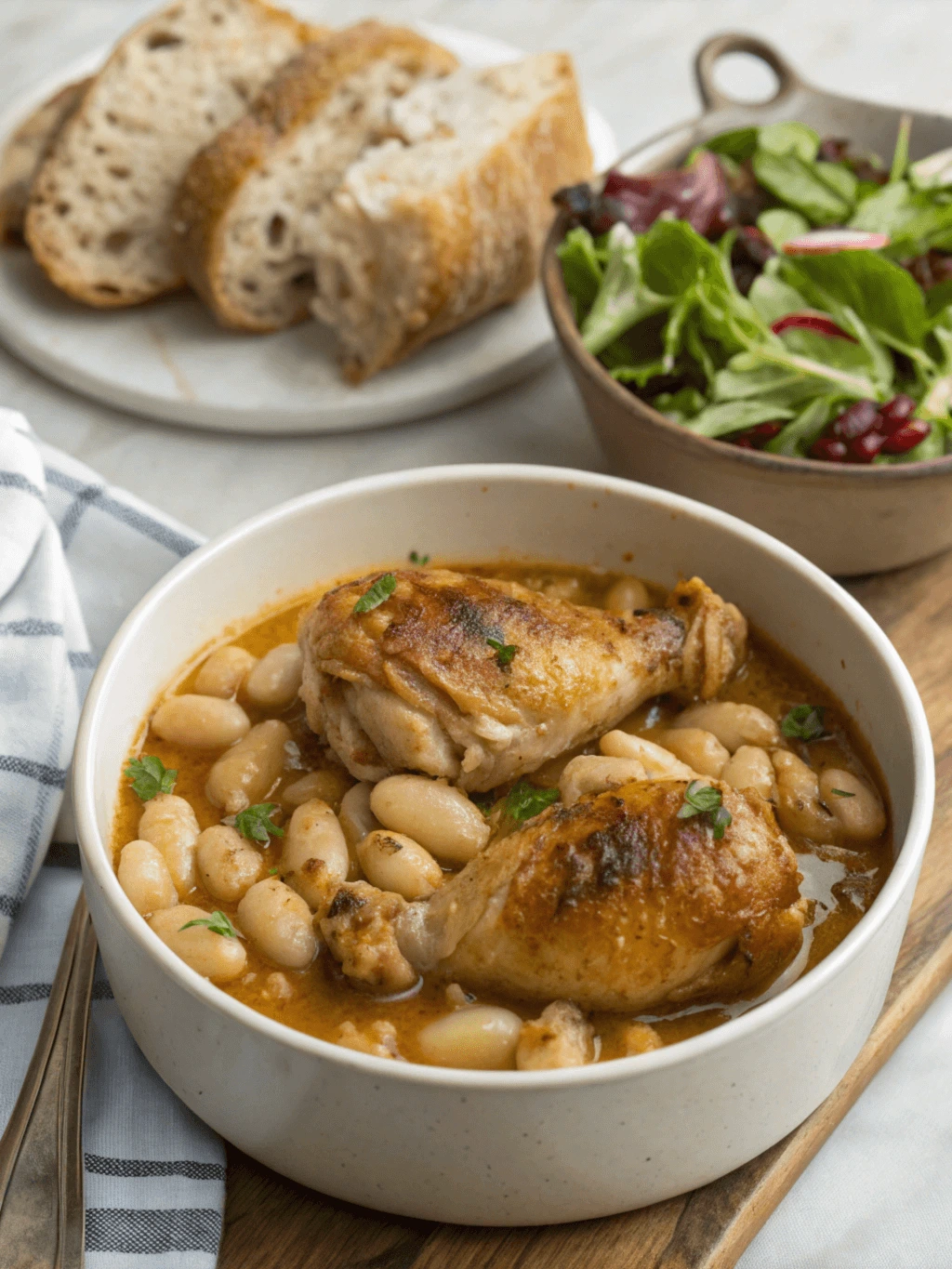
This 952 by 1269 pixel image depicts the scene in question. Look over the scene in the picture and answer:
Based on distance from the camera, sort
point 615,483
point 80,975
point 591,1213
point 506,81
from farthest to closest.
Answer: point 506,81
point 615,483
point 80,975
point 591,1213

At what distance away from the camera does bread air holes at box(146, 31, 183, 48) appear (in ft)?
12.7

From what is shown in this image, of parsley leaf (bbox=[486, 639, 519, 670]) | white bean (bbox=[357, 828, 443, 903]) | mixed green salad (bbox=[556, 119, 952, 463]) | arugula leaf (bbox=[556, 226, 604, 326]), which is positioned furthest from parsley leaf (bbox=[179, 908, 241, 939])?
arugula leaf (bbox=[556, 226, 604, 326])

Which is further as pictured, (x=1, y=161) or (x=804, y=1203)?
(x=1, y=161)

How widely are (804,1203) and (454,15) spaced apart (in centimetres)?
432

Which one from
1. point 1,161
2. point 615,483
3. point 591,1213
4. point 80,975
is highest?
point 1,161

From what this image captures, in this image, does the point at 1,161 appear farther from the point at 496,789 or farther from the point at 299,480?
the point at 496,789

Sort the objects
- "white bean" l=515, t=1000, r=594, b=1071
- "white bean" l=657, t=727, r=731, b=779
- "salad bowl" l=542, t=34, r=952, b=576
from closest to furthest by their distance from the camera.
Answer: "white bean" l=515, t=1000, r=594, b=1071
"white bean" l=657, t=727, r=731, b=779
"salad bowl" l=542, t=34, r=952, b=576

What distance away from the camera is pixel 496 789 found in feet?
7.06

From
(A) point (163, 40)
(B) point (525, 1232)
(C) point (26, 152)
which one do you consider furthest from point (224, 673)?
(A) point (163, 40)

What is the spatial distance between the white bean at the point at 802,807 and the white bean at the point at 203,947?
2.74ft

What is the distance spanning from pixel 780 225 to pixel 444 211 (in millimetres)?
850

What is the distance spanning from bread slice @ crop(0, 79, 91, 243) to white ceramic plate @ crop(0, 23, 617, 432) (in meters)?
0.12

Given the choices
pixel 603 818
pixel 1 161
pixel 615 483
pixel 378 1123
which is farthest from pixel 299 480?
pixel 378 1123

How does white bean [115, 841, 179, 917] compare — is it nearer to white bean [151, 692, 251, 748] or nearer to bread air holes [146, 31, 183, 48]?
white bean [151, 692, 251, 748]
